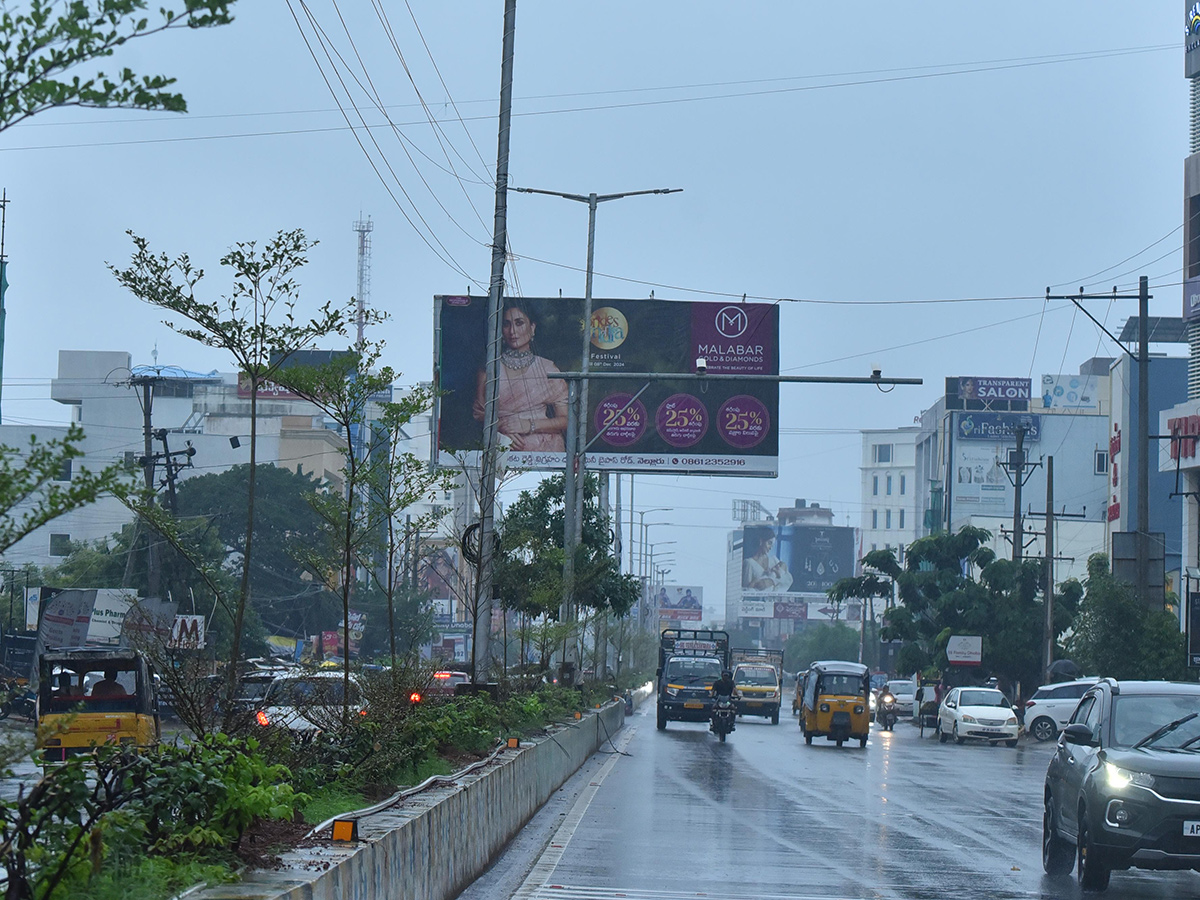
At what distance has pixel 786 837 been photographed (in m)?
15.6

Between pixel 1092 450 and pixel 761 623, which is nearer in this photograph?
pixel 1092 450

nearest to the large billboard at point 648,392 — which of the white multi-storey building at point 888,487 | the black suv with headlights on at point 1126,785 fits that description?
the black suv with headlights on at point 1126,785

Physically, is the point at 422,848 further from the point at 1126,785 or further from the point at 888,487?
the point at 888,487

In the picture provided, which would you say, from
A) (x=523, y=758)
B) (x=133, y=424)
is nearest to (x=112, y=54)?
(x=523, y=758)

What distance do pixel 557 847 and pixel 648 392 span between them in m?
35.9

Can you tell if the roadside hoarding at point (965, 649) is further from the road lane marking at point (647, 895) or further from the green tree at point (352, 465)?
the road lane marking at point (647, 895)

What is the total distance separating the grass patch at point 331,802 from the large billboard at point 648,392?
1496 inches

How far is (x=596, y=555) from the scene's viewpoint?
42.0m

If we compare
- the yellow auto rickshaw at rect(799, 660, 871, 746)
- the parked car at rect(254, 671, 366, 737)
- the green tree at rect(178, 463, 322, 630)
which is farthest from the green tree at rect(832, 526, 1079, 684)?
the parked car at rect(254, 671, 366, 737)

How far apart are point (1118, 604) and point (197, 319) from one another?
3372cm

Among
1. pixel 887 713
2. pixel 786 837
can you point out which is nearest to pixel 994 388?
pixel 887 713

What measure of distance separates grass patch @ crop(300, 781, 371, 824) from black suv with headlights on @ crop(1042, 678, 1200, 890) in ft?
18.2

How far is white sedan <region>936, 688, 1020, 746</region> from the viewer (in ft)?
134

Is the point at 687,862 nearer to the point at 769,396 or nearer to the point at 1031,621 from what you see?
the point at 769,396
